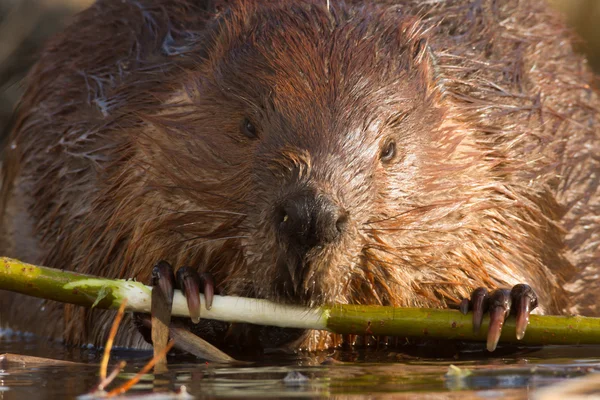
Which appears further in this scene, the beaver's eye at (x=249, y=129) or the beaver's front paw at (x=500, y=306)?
the beaver's eye at (x=249, y=129)

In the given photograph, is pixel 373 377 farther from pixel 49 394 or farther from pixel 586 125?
pixel 586 125

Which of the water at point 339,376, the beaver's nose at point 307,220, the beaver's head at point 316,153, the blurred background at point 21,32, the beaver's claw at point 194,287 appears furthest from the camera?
the blurred background at point 21,32

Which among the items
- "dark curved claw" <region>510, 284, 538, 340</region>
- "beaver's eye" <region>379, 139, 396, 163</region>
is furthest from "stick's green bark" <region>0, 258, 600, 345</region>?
"beaver's eye" <region>379, 139, 396, 163</region>

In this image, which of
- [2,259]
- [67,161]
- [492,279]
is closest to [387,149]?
[492,279]

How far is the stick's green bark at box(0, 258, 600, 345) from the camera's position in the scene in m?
3.32

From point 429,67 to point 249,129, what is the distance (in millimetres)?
724

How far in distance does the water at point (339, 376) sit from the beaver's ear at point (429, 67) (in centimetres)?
89

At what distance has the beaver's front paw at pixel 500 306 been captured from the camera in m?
3.40

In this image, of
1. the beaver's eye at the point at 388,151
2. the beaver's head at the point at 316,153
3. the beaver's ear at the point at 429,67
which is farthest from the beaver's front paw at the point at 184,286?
the beaver's ear at the point at 429,67

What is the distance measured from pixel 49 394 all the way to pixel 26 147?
2.41 metres

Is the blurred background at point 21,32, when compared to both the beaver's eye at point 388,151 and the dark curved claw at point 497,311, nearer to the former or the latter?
→ the beaver's eye at point 388,151

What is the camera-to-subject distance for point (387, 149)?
3.64 meters

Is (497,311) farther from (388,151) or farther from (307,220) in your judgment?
(307,220)

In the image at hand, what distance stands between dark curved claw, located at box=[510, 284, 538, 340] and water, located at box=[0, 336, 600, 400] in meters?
0.10
